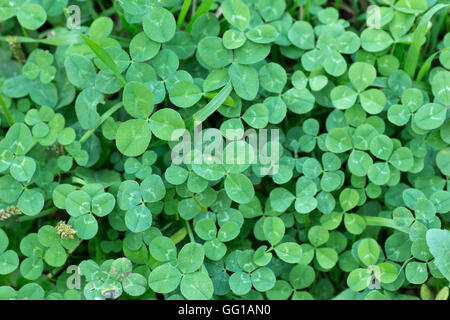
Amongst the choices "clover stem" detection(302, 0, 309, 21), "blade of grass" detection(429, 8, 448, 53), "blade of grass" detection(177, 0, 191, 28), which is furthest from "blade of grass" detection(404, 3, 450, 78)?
"blade of grass" detection(177, 0, 191, 28)

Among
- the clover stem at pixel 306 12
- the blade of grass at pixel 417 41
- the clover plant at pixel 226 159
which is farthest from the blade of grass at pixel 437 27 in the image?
the clover stem at pixel 306 12

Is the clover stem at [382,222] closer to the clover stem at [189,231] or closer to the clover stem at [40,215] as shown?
the clover stem at [189,231]

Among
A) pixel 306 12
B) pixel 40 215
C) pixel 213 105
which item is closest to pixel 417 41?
pixel 306 12

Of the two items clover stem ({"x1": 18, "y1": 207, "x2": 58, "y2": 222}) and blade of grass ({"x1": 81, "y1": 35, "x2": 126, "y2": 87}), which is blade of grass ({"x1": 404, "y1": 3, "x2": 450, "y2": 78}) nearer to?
blade of grass ({"x1": 81, "y1": 35, "x2": 126, "y2": 87})
